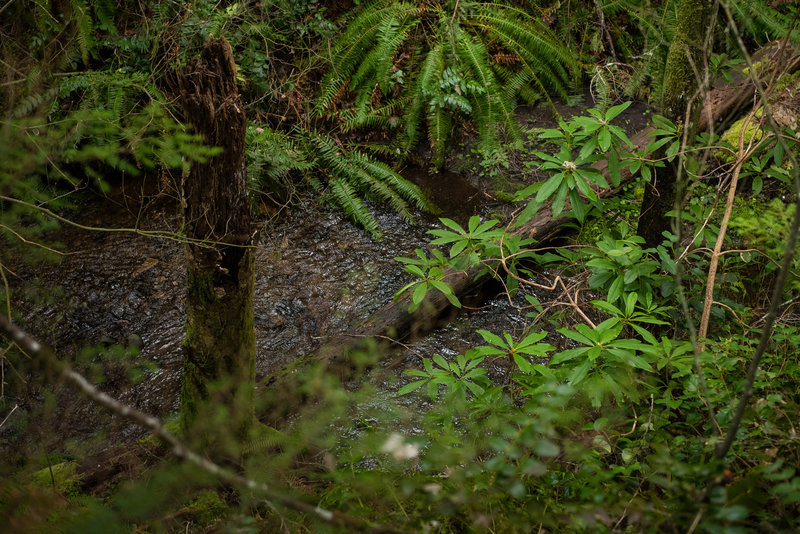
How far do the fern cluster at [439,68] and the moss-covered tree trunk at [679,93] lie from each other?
2.65 metres

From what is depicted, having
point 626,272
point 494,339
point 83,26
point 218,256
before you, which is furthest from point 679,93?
point 83,26

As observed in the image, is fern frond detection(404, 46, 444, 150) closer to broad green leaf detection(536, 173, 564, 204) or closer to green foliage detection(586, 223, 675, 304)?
broad green leaf detection(536, 173, 564, 204)

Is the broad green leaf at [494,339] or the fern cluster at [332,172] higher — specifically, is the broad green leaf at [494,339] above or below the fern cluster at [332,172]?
below

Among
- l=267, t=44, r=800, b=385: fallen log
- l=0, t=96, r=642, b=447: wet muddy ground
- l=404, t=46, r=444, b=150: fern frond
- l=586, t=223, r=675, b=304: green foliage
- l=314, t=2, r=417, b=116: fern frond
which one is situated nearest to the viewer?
l=586, t=223, r=675, b=304: green foliage

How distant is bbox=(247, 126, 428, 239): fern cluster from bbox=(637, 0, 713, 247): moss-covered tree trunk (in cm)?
241

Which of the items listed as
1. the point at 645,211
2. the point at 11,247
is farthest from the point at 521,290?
the point at 11,247

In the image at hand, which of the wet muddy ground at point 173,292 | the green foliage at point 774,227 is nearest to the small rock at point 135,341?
the wet muddy ground at point 173,292

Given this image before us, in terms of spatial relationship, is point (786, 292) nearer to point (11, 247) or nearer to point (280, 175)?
point (280, 175)

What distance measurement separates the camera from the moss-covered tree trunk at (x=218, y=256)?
2164 mm

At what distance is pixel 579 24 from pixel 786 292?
4.47 m

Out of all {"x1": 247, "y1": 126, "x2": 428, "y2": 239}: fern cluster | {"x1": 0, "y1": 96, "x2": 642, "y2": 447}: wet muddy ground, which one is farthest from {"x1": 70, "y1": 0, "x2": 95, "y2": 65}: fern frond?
{"x1": 247, "y1": 126, "x2": 428, "y2": 239}: fern cluster

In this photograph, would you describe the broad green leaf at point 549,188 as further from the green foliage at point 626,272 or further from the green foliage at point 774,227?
the green foliage at point 774,227

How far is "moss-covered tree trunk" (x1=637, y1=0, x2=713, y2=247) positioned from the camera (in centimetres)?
240

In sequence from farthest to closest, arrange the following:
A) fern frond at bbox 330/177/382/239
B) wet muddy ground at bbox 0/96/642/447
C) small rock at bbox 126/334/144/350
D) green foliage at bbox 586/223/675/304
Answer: fern frond at bbox 330/177/382/239
small rock at bbox 126/334/144/350
wet muddy ground at bbox 0/96/642/447
green foliage at bbox 586/223/675/304
